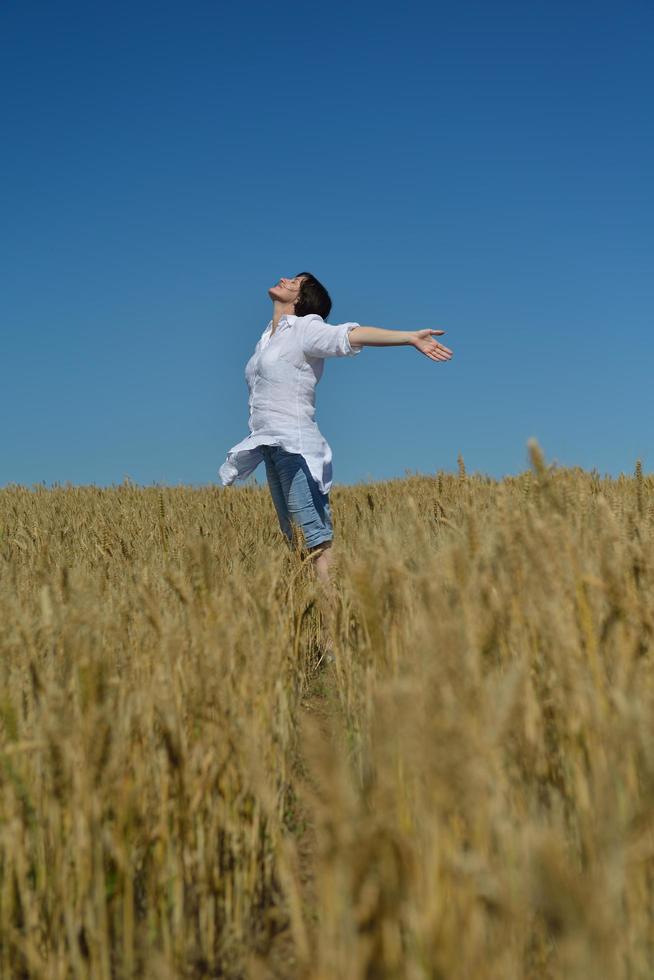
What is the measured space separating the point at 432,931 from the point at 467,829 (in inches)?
11.2

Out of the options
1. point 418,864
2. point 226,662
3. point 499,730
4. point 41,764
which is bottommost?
point 418,864

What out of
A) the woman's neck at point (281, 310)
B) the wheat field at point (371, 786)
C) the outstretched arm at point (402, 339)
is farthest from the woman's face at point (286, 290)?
the wheat field at point (371, 786)

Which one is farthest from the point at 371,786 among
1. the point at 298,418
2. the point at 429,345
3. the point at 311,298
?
the point at 311,298

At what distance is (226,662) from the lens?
1.83 m

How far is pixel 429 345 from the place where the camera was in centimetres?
356

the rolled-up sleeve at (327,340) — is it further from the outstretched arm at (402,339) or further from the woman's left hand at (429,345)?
the woman's left hand at (429,345)

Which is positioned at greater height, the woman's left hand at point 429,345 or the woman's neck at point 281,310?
the woman's neck at point 281,310

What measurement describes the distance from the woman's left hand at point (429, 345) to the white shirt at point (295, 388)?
30 centimetres

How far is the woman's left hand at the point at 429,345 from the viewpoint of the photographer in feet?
11.6

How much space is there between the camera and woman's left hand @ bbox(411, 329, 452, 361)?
354 cm

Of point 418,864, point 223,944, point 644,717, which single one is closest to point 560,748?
point 644,717

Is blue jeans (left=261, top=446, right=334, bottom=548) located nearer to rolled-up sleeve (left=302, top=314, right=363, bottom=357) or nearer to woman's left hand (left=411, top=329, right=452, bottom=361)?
rolled-up sleeve (left=302, top=314, right=363, bottom=357)

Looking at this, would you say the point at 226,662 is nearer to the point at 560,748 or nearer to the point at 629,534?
the point at 560,748

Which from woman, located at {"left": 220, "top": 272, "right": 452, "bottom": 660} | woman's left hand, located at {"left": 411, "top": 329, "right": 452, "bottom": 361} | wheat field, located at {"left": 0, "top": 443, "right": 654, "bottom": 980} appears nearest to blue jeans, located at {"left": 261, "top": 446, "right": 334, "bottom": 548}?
woman, located at {"left": 220, "top": 272, "right": 452, "bottom": 660}
